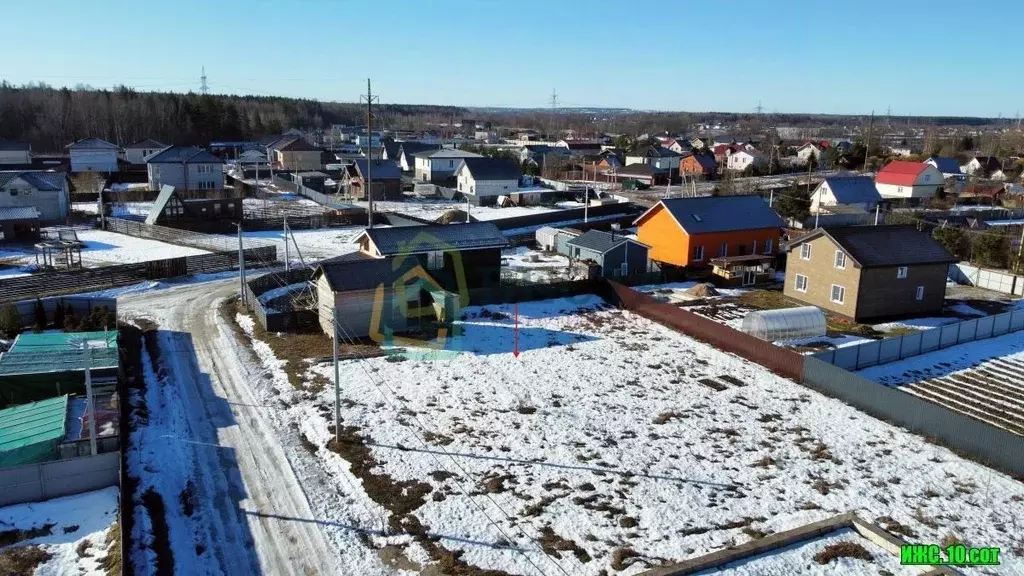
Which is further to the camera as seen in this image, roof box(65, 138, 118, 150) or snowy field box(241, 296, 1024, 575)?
roof box(65, 138, 118, 150)

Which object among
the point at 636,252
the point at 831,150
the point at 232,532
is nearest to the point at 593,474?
the point at 232,532

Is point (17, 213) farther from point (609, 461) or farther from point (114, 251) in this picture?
point (609, 461)

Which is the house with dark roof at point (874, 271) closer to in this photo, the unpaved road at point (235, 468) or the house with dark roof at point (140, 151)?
the unpaved road at point (235, 468)

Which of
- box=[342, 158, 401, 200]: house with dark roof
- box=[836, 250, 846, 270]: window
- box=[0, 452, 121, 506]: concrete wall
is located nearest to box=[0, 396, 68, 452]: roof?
box=[0, 452, 121, 506]: concrete wall

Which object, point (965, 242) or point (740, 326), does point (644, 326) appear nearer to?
point (740, 326)

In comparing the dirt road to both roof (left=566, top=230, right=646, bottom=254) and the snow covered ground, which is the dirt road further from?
roof (left=566, top=230, right=646, bottom=254)

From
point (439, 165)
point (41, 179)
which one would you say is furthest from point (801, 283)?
point (439, 165)
